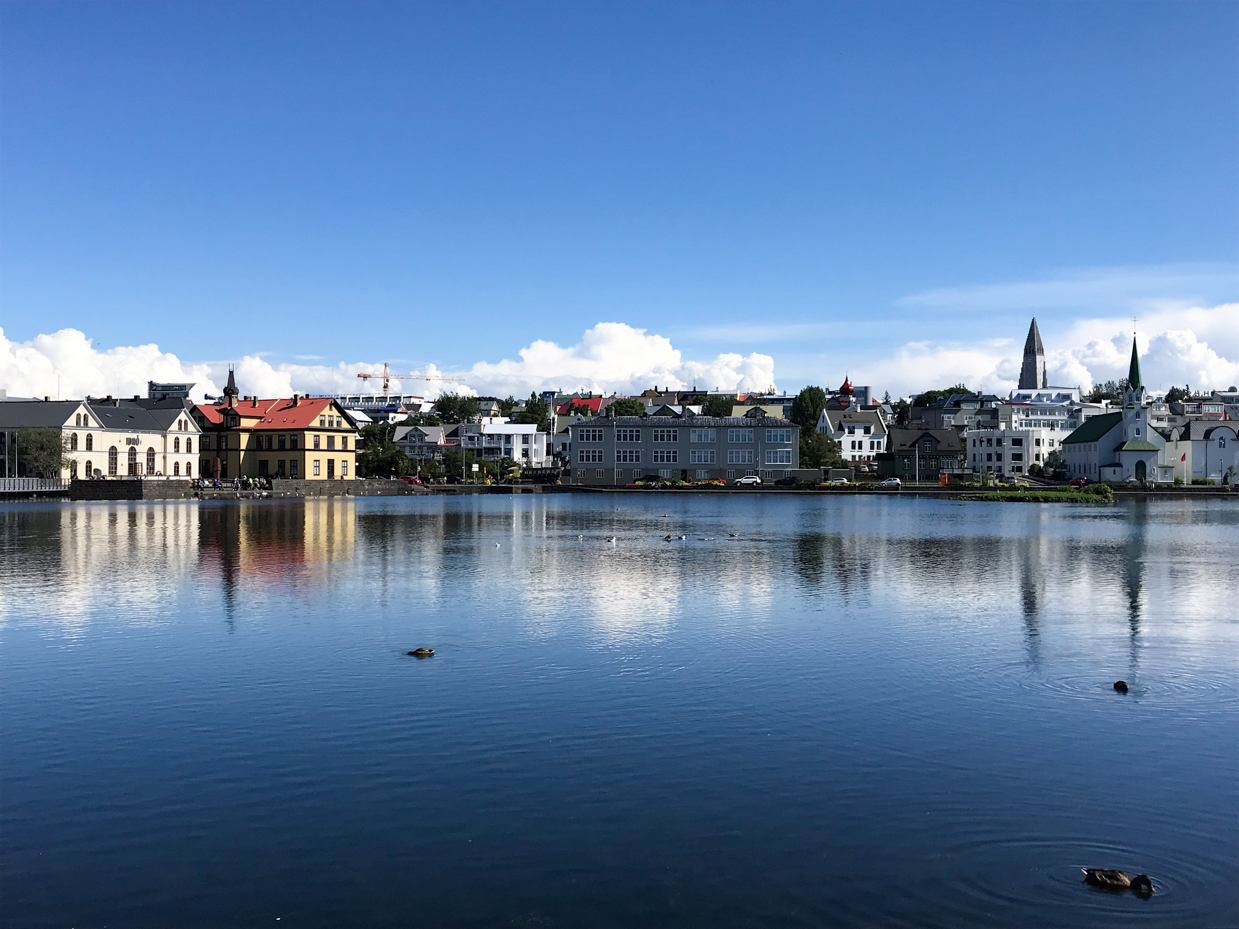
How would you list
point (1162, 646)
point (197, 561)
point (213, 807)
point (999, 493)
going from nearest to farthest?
point (213, 807) < point (1162, 646) < point (197, 561) < point (999, 493)

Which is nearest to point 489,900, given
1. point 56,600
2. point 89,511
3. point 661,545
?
point 56,600

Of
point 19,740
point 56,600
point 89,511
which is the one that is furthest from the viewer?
point 89,511

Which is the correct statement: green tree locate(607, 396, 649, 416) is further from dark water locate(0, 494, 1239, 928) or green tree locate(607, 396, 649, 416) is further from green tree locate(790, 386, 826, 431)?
dark water locate(0, 494, 1239, 928)

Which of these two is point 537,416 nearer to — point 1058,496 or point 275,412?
point 275,412

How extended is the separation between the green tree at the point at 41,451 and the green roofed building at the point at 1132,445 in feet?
387

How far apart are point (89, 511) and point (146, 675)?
6471 cm

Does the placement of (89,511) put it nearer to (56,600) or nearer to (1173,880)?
(56,600)

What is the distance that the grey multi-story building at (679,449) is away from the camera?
128500mm

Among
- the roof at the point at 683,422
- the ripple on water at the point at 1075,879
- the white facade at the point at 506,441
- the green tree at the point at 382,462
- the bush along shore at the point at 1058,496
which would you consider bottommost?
the bush along shore at the point at 1058,496

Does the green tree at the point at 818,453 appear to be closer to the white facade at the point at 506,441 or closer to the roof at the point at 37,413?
the white facade at the point at 506,441

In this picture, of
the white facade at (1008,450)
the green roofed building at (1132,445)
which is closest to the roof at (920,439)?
the white facade at (1008,450)

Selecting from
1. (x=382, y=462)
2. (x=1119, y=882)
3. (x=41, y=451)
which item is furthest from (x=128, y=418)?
(x=1119, y=882)

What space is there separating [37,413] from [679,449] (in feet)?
229

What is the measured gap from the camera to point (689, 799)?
11.8 meters
